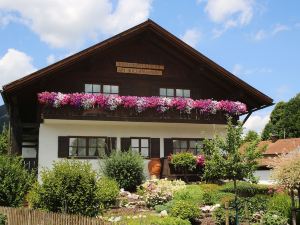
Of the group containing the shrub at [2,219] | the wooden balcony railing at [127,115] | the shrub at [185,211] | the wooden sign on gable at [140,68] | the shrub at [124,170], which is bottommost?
the shrub at [2,219]

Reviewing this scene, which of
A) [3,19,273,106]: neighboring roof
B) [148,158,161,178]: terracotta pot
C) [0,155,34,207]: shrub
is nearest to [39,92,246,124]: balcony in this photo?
[3,19,273,106]: neighboring roof

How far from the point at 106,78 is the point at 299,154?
12.0 meters

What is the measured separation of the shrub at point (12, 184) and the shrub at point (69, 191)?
3.46 meters

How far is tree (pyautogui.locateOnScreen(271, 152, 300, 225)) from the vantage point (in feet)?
44.4

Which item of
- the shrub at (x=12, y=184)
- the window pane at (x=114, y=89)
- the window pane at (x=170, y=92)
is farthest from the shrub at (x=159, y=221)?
the window pane at (x=170, y=92)

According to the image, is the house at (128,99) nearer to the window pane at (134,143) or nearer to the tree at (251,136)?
the window pane at (134,143)

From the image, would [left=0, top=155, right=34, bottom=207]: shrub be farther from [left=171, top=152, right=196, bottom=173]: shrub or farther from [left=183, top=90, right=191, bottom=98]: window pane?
[left=183, top=90, right=191, bottom=98]: window pane

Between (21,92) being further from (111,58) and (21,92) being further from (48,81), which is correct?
(111,58)

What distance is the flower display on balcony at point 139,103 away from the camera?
21.2 metres

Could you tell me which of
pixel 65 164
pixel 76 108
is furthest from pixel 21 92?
pixel 65 164

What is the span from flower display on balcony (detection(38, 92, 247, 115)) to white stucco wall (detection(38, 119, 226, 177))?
2.85 feet

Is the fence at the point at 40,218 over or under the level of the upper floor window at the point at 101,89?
under

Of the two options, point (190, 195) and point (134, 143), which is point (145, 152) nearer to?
point (134, 143)

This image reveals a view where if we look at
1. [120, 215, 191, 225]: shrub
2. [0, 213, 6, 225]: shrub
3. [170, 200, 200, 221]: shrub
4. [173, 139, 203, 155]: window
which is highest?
[173, 139, 203, 155]: window
